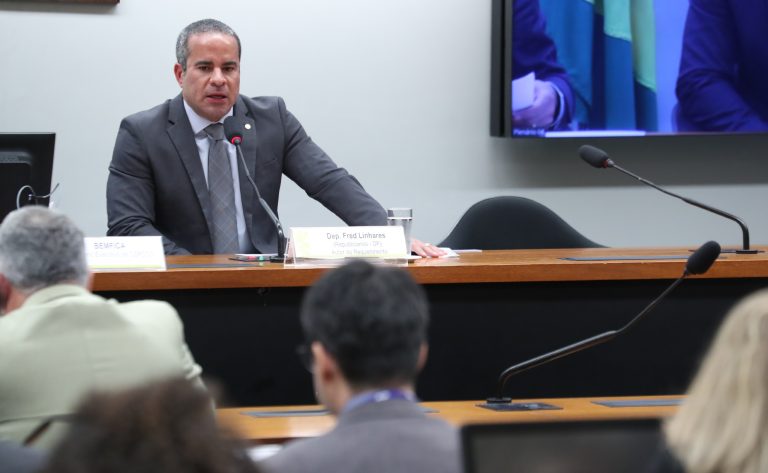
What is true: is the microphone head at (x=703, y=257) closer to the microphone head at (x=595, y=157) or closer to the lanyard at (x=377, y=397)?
the microphone head at (x=595, y=157)

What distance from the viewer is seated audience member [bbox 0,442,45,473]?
4.71ft

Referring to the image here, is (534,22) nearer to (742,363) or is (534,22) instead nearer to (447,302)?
(447,302)

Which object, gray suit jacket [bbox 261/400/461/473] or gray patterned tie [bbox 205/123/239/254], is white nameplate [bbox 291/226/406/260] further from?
gray suit jacket [bbox 261/400/461/473]

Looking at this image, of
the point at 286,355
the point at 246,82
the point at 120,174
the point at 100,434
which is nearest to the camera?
the point at 100,434

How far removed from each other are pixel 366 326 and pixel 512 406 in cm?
111

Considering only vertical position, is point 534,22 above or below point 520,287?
above

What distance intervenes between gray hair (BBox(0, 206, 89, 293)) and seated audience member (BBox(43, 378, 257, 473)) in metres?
1.24

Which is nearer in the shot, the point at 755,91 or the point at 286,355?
the point at 286,355

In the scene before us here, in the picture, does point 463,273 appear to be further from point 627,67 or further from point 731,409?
point 627,67

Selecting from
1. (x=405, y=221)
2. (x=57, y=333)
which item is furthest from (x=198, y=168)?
(x=57, y=333)

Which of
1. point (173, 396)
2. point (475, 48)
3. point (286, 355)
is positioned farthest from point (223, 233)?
point (173, 396)

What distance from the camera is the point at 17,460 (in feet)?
4.73

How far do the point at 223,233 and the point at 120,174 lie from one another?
41cm

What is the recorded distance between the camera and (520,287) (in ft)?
11.2
